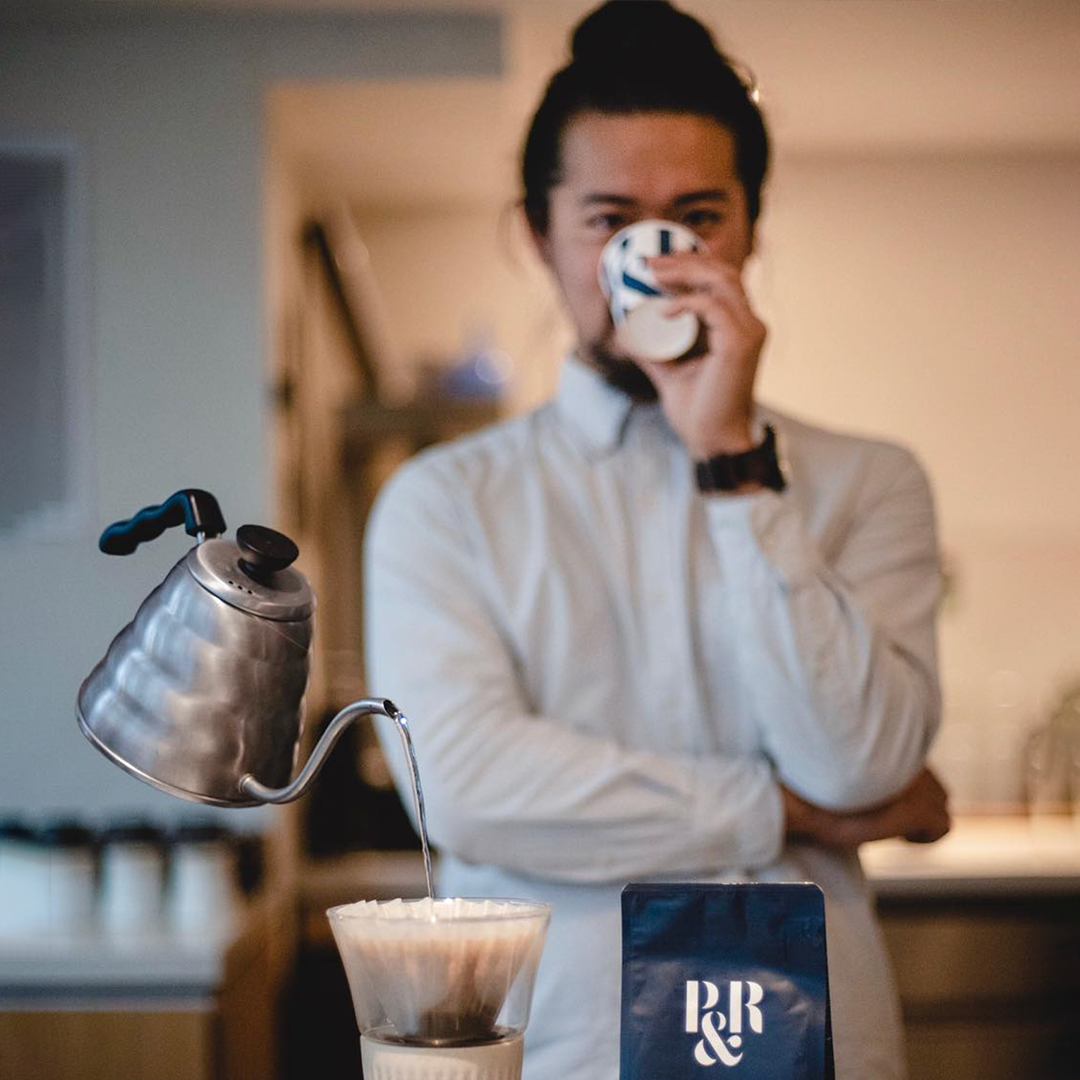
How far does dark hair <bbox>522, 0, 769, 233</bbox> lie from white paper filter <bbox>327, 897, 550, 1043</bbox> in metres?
0.91

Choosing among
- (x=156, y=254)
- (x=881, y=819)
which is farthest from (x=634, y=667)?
(x=156, y=254)

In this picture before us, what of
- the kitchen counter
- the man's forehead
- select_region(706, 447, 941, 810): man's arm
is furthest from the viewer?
the kitchen counter

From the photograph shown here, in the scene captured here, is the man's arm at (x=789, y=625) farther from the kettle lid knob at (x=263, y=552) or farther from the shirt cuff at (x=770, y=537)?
the kettle lid knob at (x=263, y=552)

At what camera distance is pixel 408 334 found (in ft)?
12.8

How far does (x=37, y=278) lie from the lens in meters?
2.87

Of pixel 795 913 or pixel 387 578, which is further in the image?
pixel 387 578

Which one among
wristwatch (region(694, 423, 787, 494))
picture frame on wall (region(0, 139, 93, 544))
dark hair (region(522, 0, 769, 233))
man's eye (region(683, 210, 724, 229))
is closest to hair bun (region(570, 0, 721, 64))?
dark hair (region(522, 0, 769, 233))

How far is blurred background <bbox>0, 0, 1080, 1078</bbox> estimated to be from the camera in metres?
2.86

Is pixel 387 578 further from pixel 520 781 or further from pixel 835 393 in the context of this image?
pixel 835 393

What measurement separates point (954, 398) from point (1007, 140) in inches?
26.3

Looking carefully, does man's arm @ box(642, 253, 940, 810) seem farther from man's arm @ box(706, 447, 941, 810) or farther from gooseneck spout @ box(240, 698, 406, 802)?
gooseneck spout @ box(240, 698, 406, 802)

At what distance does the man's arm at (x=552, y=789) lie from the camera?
134 cm

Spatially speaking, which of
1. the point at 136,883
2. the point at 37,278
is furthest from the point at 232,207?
the point at 136,883

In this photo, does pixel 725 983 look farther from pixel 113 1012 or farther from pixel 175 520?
pixel 113 1012
